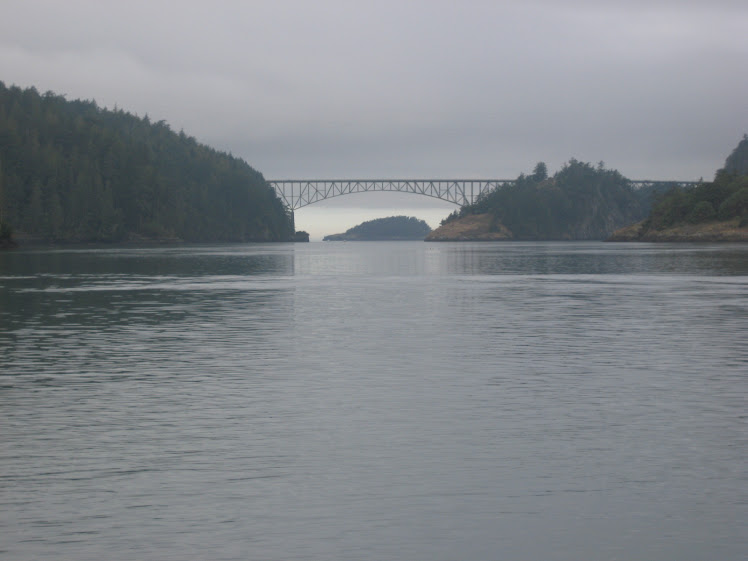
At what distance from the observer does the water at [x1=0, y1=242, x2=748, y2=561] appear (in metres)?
11.8

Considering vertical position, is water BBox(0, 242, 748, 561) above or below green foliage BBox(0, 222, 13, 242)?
below

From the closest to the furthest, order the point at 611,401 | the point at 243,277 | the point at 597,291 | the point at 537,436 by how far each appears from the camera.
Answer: the point at 537,436 → the point at 611,401 → the point at 597,291 → the point at 243,277

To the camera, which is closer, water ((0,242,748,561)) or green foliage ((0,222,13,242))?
water ((0,242,748,561))

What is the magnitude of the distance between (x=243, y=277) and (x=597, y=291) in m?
29.6

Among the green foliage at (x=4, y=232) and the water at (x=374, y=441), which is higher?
the green foliage at (x=4, y=232)

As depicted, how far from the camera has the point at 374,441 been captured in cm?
1667

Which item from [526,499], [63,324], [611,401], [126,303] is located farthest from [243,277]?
[526,499]

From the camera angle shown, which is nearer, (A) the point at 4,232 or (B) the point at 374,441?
(B) the point at 374,441

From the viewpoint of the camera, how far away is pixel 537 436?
55.9 ft

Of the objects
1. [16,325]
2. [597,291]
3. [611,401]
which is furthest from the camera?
[597,291]

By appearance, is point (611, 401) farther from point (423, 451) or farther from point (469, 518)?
point (469, 518)

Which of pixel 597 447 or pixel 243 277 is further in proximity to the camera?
pixel 243 277

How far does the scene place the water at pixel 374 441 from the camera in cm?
1180

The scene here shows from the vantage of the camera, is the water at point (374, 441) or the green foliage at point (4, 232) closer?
the water at point (374, 441)
